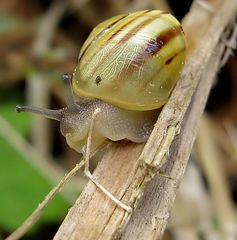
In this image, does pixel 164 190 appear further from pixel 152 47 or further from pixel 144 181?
pixel 152 47

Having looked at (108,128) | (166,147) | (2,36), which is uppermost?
(166,147)

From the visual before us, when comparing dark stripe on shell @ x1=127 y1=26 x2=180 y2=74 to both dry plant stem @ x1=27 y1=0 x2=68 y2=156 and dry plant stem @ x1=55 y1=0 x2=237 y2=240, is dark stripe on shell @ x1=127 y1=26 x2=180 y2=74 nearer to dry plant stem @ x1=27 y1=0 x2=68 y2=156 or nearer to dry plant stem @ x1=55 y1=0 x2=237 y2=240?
dry plant stem @ x1=55 y1=0 x2=237 y2=240

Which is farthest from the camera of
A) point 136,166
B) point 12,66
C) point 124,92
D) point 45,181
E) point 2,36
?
point 2,36

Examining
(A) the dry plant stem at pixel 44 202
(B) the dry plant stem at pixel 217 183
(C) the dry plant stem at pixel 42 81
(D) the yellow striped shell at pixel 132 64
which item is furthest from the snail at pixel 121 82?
(C) the dry plant stem at pixel 42 81

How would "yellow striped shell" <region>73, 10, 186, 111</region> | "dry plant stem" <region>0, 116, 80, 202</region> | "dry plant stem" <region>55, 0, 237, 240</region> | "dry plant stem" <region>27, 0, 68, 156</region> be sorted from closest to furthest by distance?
"dry plant stem" <region>55, 0, 237, 240</region> < "yellow striped shell" <region>73, 10, 186, 111</region> < "dry plant stem" <region>0, 116, 80, 202</region> < "dry plant stem" <region>27, 0, 68, 156</region>

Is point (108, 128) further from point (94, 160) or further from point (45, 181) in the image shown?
point (94, 160)

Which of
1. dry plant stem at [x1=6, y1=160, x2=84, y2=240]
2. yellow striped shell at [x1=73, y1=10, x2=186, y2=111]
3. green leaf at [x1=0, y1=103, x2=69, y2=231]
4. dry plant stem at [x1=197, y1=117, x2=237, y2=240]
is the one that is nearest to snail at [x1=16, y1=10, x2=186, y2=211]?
yellow striped shell at [x1=73, y1=10, x2=186, y2=111]

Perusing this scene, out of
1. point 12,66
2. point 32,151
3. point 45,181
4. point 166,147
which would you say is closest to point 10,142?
point 32,151

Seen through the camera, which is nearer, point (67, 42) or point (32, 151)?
point (32, 151)
